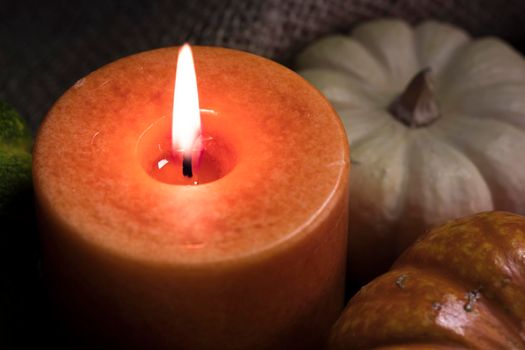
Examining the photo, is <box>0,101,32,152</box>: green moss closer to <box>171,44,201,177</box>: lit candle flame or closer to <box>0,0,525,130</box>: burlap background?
<box>171,44,201,177</box>: lit candle flame

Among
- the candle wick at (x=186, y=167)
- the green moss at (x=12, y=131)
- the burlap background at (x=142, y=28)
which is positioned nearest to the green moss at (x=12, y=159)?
the green moss at (x=12, y=131)

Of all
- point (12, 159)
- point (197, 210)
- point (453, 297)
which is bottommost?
point (453, 297)

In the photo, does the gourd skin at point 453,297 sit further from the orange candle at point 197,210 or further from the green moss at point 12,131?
the green moss at point 12,131

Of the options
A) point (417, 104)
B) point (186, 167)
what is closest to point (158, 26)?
point (417, 104)

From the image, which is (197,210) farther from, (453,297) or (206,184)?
(453,297)

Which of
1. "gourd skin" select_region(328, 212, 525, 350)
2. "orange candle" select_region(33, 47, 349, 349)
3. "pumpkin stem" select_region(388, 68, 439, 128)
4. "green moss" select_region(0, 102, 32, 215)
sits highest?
"green moss" select_region(0, 102, 32, 215)

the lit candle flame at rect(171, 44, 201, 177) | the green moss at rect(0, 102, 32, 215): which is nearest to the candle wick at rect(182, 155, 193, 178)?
the lit candle flame at rect(171, 44, 201, 177)
